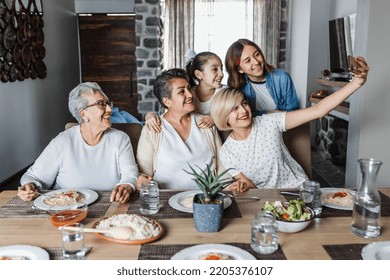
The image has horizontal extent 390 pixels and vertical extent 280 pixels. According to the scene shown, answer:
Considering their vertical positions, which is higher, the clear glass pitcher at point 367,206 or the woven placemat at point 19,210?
the clear glass pitcher at point 367,206

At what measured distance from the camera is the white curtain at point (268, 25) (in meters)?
6.02

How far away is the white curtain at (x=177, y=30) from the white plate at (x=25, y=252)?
5241mm

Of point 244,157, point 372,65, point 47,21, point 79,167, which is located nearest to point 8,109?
point 47,21

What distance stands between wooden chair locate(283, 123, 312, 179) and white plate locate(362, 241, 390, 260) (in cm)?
105

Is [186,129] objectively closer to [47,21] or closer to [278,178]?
[278,178]

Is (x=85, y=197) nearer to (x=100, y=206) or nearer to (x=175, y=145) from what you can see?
(x=100, y=206)

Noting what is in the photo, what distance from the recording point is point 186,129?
2049mm

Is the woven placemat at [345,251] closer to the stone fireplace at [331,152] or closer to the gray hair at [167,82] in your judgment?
the gray hair at [167,82]

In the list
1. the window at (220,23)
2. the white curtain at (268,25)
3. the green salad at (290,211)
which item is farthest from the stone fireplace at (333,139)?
the green salad at (290,211)

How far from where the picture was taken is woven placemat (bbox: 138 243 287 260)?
1.08 m

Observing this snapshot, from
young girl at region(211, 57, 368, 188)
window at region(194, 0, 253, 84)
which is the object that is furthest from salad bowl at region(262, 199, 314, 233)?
window at region(194, 0, 253, 84)

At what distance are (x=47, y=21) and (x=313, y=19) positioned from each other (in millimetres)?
3543

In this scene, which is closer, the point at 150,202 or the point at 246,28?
the point at 150,202
